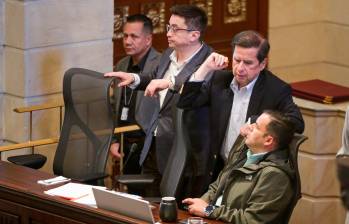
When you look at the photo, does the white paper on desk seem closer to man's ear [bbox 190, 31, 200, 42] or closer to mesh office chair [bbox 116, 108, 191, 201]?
mesh office chair [bbox 116, 108, 191, 201]

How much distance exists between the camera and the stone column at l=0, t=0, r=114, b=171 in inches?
293

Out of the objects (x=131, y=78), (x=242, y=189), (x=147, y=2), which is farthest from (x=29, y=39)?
(x=242, y=189)

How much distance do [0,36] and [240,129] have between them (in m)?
2.32

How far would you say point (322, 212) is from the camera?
25.2 feet

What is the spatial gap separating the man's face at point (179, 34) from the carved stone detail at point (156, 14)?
7.98 feet

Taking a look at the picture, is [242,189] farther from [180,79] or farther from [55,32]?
[55,32]

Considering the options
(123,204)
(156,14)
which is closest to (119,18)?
(156,14)

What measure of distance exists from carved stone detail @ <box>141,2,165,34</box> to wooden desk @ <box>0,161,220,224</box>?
2933 mm

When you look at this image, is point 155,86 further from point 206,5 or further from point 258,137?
point 206,5

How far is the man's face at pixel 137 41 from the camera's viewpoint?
732 cm

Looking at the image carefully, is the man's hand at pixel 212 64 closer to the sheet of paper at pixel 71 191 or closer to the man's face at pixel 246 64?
the man's face at pixel 246 64

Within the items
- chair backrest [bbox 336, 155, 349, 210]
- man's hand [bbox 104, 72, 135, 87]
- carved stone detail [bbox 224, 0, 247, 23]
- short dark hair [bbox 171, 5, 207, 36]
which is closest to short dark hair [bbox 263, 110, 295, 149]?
short dark hair [bbox 171, 5, 207, 36]

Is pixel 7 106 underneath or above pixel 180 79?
underneath

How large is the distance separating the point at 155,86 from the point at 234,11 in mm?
3559
